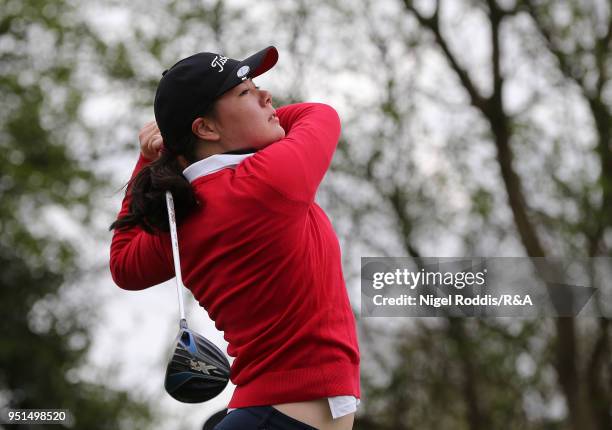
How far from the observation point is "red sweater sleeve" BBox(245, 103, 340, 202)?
7.55 feet

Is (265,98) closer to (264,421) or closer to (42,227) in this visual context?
(264,421)

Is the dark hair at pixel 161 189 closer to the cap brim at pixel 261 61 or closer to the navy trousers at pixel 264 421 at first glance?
the cap brim at pixel 261 61

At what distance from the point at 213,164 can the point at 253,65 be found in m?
0.31

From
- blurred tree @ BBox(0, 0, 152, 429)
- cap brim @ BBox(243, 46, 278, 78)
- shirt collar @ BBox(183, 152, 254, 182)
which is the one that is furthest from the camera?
blurred tree @ BBox(0, 0, 152, 429)

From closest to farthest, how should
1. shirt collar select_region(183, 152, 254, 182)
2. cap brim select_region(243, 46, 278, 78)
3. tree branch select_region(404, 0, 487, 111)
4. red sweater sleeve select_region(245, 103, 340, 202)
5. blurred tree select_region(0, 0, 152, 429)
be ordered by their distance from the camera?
red sweater sleeve select_region(245, 103, 340, 202) < shirt collar select_region(183, 152, 254, 182) < cap brim select_region(243, 46, 278, 78) < tree branch select_region(404, 0, 487, 111) < blurred tree select_region(0, 0, 152, 429)

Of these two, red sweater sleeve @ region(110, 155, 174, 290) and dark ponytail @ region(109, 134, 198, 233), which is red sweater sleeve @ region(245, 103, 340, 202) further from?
red sweater sleeve @ region(110, 155, 174, 290)

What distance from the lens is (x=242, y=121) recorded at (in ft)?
8.13

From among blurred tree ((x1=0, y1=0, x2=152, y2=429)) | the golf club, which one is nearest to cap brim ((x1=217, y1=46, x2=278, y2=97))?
the golf club

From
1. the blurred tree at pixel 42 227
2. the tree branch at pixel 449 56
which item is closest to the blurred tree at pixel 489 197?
the tree branch at pixel 449 56

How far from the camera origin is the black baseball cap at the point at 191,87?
2453mm

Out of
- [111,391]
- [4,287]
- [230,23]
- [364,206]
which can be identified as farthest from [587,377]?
[4,287]

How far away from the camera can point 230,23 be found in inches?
502

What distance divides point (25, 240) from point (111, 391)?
3.02m

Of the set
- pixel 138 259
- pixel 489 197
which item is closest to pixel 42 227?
pixel 489 197
